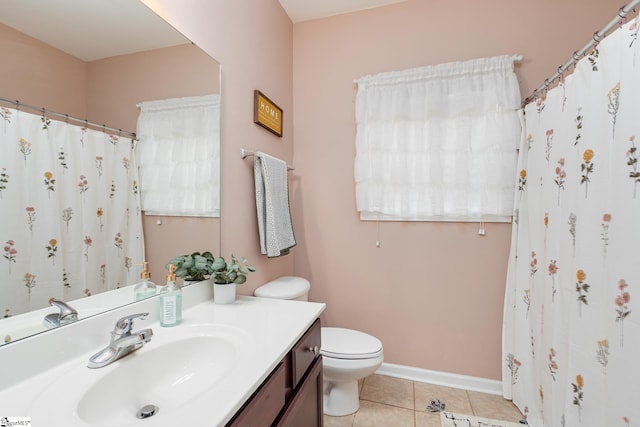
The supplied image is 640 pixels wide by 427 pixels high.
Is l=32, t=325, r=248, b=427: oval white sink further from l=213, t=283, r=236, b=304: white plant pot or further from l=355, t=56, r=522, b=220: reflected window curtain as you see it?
l=355, t=56, r=522, b=220: reflected window curtain

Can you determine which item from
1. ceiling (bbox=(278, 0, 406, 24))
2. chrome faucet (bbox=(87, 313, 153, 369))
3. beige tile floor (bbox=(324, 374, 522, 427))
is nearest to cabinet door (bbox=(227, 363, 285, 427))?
chrome faucet (bbox=(87, 313, 153, 369))

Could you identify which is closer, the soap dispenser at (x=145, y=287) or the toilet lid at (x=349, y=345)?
the soap dispenser at (x=145, y=287)

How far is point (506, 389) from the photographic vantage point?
1.71m

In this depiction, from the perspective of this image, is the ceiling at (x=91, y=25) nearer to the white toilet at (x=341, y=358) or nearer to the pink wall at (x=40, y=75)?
the pink wall at (x=40, y=75)

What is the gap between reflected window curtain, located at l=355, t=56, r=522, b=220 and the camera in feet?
5.59

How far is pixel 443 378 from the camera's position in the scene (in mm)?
1859

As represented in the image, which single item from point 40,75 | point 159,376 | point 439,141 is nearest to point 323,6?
point 439,141

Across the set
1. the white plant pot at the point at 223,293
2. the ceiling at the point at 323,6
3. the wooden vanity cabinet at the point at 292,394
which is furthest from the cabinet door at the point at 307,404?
the ceiling at the point at 323,6

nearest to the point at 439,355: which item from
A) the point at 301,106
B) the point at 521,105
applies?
the point at 521,105

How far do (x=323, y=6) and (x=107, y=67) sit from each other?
1616mm

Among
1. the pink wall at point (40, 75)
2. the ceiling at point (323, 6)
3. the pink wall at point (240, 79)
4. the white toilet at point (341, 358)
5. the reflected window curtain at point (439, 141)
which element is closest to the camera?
the pink wall at point (40, 75)

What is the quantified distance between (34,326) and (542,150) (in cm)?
208

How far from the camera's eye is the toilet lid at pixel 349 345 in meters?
1.47

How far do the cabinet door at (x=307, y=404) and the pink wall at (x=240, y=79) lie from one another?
2.12 feet
